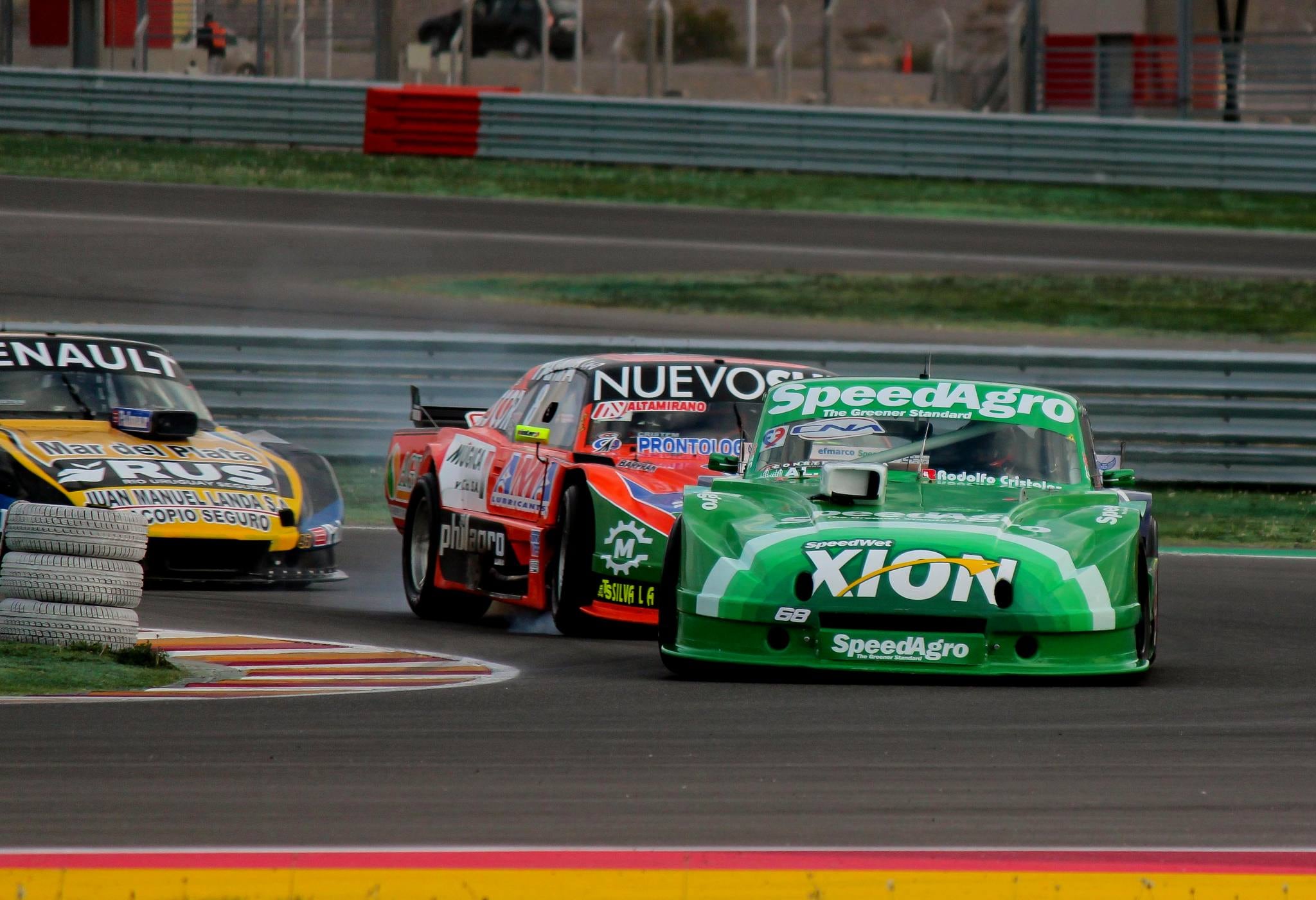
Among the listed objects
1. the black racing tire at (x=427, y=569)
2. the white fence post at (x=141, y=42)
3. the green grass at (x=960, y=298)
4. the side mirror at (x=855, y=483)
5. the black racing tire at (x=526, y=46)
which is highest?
the black racing tire at (x=526, y=46)

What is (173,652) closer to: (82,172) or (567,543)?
(567,543)

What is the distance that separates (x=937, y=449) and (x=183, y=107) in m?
20.5

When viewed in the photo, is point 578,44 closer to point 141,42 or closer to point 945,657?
point 141,42

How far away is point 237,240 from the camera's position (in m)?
22.9

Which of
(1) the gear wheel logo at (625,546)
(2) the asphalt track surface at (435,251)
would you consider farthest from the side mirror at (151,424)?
(2) the asphalt track surface at (435,251)

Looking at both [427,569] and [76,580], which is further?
[427,569]

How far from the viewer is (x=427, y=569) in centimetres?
1024

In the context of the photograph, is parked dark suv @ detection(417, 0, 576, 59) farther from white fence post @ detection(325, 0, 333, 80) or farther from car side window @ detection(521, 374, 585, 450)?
car side window @ detection(521, 374, 585, 450)

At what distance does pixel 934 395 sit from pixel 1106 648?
1561 mm

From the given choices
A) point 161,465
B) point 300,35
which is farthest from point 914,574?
point 300,35

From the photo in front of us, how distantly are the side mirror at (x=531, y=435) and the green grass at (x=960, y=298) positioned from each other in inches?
443

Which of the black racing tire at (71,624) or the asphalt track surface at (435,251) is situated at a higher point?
the asphalt track surface at (435,251)

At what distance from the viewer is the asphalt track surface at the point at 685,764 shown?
4.83 meters

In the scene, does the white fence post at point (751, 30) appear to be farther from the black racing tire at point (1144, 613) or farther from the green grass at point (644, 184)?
→ the black racing tire at point (1144, 613)
